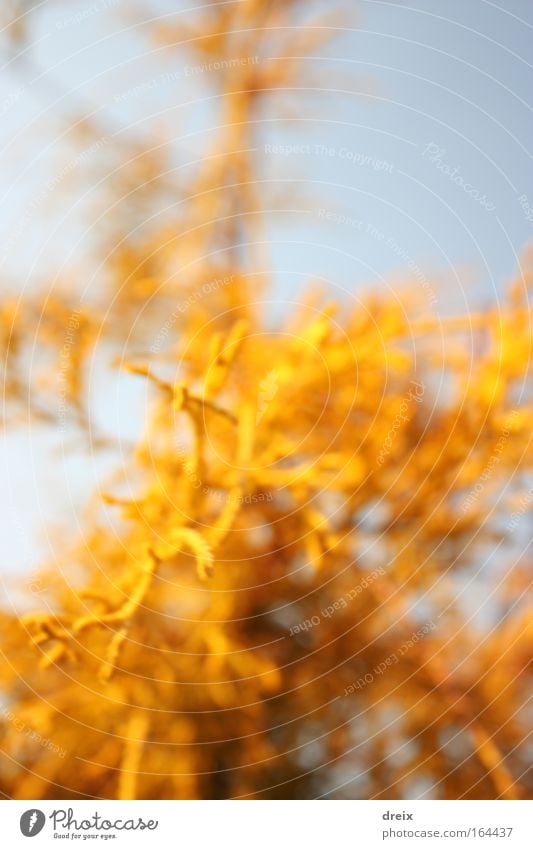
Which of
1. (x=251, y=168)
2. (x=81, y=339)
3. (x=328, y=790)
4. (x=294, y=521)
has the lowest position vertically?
(x=328, y=790)

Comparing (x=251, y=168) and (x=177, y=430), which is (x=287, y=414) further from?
(x=251, y=168)

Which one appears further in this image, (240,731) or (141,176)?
(141,176)

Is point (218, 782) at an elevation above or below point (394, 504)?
below

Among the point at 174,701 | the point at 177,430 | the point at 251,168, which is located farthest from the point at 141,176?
the point at 174,701

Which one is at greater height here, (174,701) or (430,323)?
(430,323)

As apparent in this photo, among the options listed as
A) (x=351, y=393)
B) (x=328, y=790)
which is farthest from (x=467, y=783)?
(x=351, y=393)

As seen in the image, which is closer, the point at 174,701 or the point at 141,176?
the point at 174,701

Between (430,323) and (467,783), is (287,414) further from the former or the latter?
(467,783)

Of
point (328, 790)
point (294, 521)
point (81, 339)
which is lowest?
point (328, 790)

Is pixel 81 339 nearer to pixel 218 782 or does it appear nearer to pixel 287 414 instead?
pixel 287 414
